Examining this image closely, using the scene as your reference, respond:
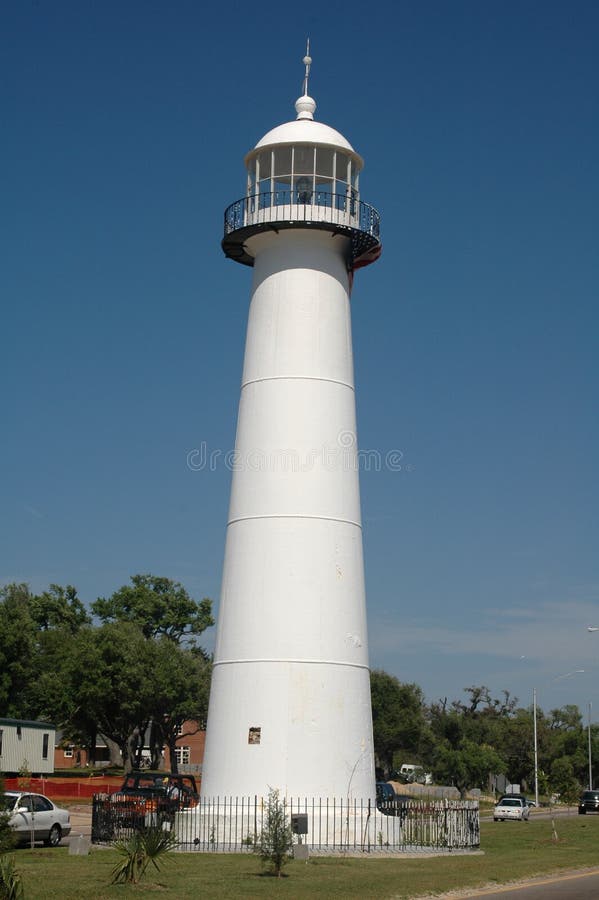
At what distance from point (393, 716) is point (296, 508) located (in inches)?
2527

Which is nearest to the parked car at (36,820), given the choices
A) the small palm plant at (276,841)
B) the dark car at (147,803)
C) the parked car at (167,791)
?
the dark car at (147,803)

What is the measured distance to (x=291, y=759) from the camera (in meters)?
27.2

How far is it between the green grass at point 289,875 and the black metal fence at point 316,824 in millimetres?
1118

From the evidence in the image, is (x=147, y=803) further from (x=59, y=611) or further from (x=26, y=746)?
(x=59, y=611)

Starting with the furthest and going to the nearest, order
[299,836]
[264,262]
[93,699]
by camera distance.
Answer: [93,699] < [264,262] < [299,836]

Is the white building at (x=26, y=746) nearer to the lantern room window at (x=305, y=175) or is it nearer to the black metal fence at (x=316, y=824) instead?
the black metal fence at (x=316, y=824)

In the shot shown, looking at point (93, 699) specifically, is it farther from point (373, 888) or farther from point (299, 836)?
point (373, 888)

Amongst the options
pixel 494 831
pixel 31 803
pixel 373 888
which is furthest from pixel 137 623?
pixel 373 888

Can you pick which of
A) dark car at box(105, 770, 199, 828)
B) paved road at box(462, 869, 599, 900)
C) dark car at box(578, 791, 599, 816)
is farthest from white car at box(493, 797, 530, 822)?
paved road at box(462, 869, 599, 900)

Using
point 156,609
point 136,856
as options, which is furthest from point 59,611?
point 136,856

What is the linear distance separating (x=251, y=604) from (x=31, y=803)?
23.8 ft

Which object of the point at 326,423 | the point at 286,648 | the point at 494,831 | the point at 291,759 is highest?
the point at 326,423

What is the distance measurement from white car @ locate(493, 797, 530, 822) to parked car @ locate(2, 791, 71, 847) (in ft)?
100

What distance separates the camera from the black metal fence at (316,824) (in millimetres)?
26750
